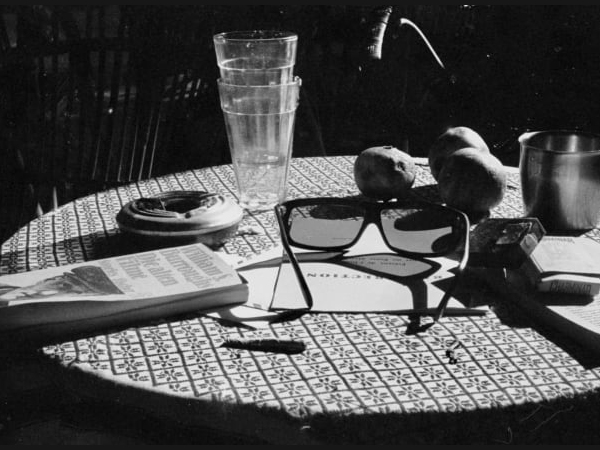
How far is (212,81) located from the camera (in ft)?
7.39

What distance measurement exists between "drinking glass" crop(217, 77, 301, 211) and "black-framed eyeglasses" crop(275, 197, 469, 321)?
6.7 inches

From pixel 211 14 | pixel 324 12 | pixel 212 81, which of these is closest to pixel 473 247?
pixel 212 81

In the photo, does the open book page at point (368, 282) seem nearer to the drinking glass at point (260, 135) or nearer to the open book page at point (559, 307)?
the open book page at point (559, 307)

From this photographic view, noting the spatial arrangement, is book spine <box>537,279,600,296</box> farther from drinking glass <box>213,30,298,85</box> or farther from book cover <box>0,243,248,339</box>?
drinking glass <box>213,30,298,85</box>

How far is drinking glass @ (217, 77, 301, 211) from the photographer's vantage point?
125cm

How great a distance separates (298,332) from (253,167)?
49 cm

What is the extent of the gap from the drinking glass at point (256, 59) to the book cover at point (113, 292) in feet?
1.30

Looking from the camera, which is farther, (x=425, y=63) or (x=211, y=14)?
(x=425, y=63)

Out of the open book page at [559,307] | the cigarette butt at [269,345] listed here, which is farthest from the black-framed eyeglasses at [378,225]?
the cigarette butt at [269,345]

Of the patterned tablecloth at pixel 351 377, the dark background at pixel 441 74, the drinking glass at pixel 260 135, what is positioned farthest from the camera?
the dark background at pixel 441 74

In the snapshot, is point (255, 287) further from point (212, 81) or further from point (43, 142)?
point (212, 81)

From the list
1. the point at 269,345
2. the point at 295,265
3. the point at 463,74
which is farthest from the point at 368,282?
the point at 463,74

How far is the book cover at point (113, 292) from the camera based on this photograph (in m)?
0.82

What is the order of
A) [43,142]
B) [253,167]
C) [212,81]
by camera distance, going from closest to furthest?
1. [253,167]
2. [43,142]
3. [212,81]
